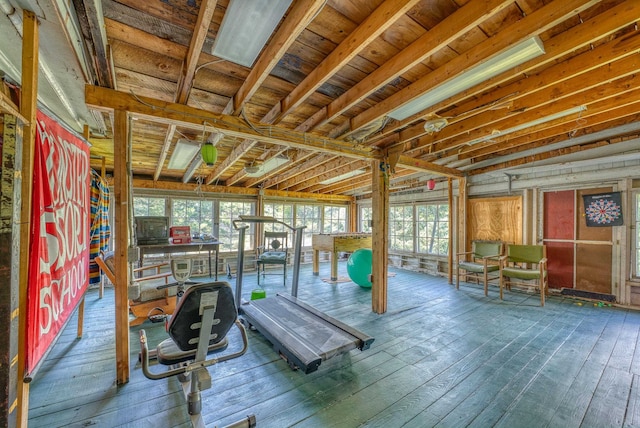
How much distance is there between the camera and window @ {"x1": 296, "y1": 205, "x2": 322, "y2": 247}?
7.72 meters

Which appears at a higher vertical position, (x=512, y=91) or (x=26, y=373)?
(x=512, y=91)

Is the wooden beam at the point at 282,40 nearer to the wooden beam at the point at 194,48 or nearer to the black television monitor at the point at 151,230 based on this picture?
the wooden beam at the point at 194,48

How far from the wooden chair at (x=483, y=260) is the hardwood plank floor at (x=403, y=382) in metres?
1.17

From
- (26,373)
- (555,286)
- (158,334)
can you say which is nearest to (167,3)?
(26,373)

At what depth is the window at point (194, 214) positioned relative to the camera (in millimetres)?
5906

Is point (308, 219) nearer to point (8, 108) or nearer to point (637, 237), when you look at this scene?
point (637, 237)

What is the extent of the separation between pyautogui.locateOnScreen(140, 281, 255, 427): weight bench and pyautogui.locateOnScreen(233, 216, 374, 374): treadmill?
25.6 inches

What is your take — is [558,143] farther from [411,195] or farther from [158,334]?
[158,334]

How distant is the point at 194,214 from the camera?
20.0ft

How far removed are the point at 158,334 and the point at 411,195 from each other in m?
6.03

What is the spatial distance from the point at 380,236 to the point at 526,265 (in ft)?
10.4

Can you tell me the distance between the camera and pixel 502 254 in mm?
4867

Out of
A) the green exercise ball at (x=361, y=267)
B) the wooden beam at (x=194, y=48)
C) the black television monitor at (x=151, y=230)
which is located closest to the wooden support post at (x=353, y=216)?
the green exercise ball at (x=361, y=267)

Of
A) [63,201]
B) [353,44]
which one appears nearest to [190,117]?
[63,201]
